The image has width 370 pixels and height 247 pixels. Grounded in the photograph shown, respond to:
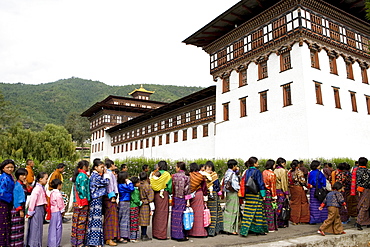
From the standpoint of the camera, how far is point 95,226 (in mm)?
6078

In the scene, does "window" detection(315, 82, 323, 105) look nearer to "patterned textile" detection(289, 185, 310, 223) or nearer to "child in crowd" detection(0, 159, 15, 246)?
"patterned textile" detection(289, 185, 310, 223)

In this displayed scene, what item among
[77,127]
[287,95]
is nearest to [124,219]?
[287,95]

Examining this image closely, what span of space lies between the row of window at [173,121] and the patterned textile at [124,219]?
891 inches

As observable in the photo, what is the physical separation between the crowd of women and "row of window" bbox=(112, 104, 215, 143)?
21332mm

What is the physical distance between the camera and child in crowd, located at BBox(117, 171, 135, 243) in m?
6.61

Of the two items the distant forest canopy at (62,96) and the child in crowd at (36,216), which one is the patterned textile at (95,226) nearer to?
the child in crowd at (36,216)

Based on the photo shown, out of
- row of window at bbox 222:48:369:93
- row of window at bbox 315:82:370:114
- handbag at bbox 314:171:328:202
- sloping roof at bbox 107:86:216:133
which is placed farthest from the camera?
sloping roof at bbox 107:86:216:133

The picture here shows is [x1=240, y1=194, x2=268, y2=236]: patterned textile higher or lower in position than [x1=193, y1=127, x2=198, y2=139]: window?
lower

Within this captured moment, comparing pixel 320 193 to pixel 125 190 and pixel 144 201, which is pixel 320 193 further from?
pixel 125 190

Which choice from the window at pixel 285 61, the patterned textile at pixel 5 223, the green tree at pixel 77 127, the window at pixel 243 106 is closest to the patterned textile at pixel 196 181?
the patterned textile at pixel 5 223

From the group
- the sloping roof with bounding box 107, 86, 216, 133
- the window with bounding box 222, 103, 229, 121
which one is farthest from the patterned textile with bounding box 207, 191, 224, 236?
the sloping roof with bounding box 107, 86, 216, 133

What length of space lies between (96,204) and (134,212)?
102 cm

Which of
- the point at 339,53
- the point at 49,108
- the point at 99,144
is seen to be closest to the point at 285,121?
the point at 339,53

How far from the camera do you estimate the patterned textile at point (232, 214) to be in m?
7.22
